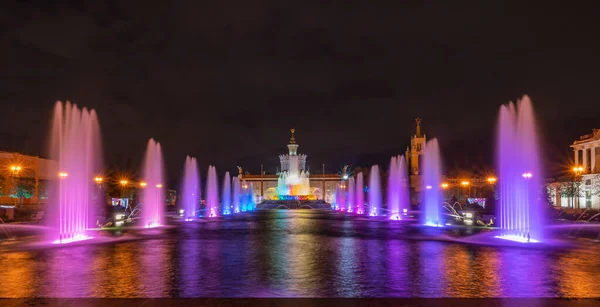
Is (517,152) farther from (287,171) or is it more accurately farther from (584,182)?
(287,171)

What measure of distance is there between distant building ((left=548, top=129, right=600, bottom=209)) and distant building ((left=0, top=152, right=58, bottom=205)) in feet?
170

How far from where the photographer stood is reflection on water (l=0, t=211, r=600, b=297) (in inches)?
380

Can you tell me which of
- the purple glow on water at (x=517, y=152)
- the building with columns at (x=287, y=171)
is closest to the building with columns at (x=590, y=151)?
the purple glow on water at (x=517, y=152)

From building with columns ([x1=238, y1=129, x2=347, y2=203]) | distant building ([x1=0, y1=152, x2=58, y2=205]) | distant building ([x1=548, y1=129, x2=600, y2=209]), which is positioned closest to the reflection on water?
distant building ([x1=548, y1=129, x2=600, y2=209])

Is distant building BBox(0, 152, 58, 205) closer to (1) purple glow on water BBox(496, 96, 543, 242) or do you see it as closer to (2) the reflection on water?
(2) the reflection on water

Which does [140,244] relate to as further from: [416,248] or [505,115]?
[505,115]

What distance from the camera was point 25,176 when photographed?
224 feet

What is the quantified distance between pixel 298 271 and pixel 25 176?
6616cm

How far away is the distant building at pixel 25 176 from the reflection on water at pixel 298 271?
127 ft

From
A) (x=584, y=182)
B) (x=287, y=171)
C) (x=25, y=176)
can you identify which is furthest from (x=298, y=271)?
(x=287, y=171)

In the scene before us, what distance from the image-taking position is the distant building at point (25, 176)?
168 feet

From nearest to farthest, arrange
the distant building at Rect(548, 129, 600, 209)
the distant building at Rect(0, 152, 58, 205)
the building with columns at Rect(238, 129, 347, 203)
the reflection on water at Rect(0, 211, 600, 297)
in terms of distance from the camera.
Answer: the reflection on water at Rect(0, 211, 600, 297) → the distant building at Rect(0, 152, 58, 205) → the distant building at Rect(548, 129, 600, 209) → the building with columns at Rect(238, 129, 347, 203)

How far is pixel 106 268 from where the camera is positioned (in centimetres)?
1243

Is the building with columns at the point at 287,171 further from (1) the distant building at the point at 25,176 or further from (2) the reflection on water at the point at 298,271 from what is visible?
(2) the reflection on water at the point at 298,271
